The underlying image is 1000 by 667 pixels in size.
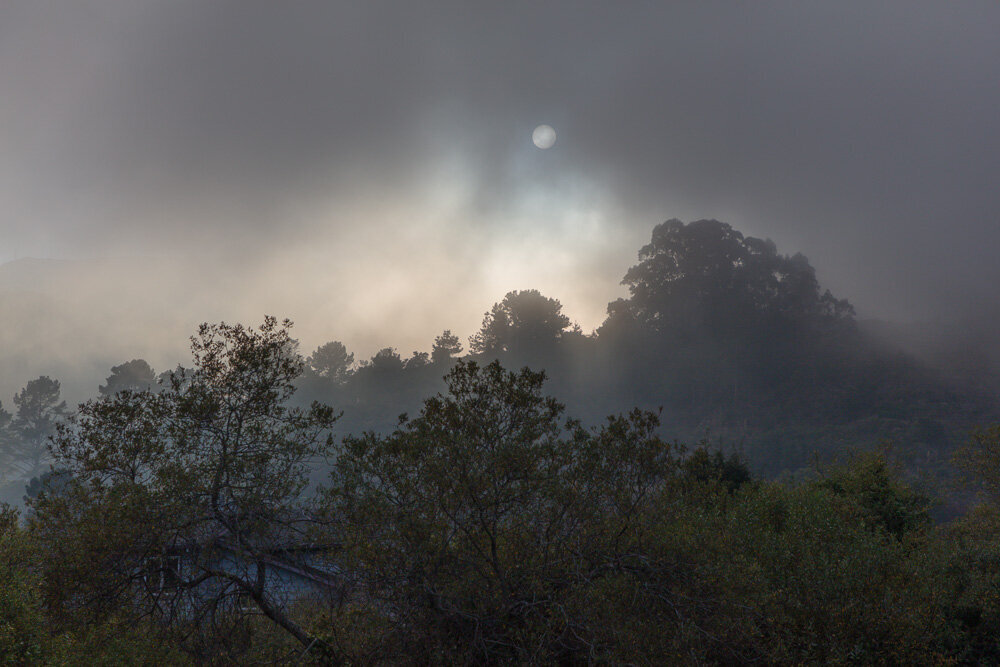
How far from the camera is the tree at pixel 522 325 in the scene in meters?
87.1

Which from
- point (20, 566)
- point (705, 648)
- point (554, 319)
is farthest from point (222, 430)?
point (554, 319)

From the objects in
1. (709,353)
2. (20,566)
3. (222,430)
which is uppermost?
(709,353)

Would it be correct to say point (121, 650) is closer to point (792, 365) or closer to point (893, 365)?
point (792, 365)

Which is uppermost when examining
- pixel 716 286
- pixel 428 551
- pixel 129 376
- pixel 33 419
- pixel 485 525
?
pixel 716 286

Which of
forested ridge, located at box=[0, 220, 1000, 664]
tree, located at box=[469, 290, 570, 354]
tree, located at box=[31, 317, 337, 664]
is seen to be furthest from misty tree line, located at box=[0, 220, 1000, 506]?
tree, located at box=[31, 317, 337, 664]

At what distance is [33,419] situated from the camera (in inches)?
3819

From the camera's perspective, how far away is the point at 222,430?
418 inches

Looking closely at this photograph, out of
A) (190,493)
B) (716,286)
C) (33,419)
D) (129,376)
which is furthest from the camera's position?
(33,419)

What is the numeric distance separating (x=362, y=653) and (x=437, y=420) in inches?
172

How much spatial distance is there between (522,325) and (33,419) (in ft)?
318

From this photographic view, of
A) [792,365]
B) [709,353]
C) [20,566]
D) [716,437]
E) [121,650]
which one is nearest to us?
[121,650]

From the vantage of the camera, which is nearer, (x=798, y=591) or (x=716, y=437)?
(x=798, y=591)

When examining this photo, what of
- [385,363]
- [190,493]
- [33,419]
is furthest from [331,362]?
[190,493]

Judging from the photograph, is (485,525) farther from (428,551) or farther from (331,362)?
(331,362)
